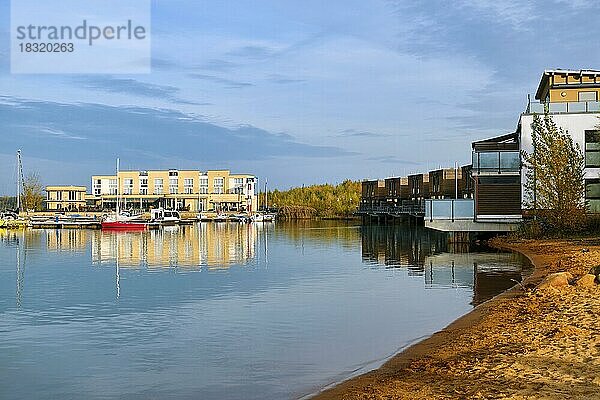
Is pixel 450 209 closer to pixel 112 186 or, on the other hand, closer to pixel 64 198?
pixel 112 186

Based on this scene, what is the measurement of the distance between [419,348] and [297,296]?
8.66 metres

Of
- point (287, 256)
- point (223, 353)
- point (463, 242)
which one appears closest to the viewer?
point (223, 353)

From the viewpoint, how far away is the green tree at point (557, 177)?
124 ft

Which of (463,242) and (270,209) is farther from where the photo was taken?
(270,209)

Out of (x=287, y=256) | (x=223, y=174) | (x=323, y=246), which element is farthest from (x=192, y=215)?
(x=287, y=256)

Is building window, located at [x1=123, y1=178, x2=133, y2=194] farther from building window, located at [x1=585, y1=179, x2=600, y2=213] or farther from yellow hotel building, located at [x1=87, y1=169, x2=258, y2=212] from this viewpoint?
building window, located at [x1=585, y1=179, x2=600, y2=213]

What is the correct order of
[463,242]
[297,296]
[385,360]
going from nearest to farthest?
[385,360], [297,296], [463,242]

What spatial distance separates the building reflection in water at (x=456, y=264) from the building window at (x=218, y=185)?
7821 cm

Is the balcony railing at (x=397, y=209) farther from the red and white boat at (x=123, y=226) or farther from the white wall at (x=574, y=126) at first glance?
the red and white boat at (x=123, y=226)

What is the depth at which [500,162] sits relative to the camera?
135 feet

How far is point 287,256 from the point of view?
3819 centimetres

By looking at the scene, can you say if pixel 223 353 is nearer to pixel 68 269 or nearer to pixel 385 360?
pixel 385 360

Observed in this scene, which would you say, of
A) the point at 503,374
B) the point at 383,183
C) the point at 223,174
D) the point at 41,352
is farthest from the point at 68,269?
the point at 223,174

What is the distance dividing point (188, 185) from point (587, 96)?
86440mm
